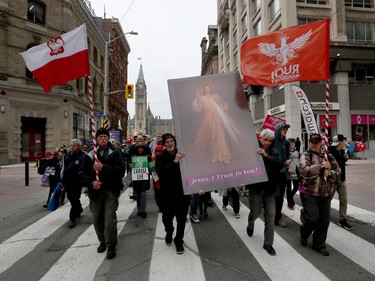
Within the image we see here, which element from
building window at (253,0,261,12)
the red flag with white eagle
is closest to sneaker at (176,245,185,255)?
the red flag with white eagle

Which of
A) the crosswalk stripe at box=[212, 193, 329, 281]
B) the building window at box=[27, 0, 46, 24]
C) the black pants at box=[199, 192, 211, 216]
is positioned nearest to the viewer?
the crosswalk stripe at box=[212, 193, 329, 281]

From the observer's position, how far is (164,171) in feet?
12.6

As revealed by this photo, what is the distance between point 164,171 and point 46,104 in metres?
21.7

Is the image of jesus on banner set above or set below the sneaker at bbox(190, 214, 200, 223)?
above

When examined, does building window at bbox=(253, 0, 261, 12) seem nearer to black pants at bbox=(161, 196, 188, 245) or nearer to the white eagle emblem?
the white eagle emblem

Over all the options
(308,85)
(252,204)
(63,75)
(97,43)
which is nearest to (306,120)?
(252,204)

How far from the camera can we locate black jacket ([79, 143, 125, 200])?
384 cm

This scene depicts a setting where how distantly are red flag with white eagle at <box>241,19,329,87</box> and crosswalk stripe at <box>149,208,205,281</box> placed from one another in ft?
11.7

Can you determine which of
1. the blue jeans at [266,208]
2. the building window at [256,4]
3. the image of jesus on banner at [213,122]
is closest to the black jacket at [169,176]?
the image of jesus on banner at [213,122]

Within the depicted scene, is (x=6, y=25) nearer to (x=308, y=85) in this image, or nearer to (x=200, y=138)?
(x=200, y=138)

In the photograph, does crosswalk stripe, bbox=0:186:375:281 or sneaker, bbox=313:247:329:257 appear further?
sneaker, bbox=313:247:329:257

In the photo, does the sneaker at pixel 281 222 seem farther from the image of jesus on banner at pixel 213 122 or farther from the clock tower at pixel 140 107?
the clock tower at pixel 140 107

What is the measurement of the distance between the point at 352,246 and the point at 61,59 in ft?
20.0

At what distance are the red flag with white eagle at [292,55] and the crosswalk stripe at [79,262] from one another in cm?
453
